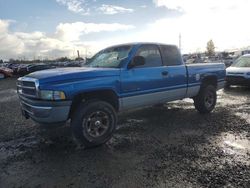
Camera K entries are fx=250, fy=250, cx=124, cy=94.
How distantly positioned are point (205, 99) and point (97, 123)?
3.74 metres

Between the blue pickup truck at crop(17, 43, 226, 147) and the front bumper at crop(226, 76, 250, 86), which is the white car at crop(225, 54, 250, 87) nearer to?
the front bumper at crop(226, 76, 250, 86)

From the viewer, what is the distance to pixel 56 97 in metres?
4.22

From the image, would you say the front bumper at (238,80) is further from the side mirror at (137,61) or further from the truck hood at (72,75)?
the truck hood at (72,75)

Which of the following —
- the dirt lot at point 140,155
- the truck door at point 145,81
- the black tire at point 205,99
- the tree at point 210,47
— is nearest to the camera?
the dirt lot at point 140,155

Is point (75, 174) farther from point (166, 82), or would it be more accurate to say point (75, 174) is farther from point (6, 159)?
point (166, 82)

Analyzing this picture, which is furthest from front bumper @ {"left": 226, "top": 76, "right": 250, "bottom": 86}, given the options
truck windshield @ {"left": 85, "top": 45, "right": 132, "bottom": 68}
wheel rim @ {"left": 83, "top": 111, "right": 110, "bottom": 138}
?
wheel rim @ {"left": 83, "top": 111, "right": 110, "bottom": 138}

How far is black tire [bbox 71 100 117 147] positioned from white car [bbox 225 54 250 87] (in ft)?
27.8

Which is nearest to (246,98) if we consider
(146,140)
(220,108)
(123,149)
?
(220,108)

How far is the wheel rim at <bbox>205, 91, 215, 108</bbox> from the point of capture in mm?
7228

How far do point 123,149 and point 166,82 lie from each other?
2.13 m

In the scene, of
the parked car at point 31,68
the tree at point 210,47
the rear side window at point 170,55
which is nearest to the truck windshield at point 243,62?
the rear side window at point 170,55

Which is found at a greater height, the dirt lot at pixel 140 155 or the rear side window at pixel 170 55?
the rear side window at pixel 170 55

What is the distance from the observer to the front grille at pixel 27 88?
4.44 m

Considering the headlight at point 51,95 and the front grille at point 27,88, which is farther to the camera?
the front grille at point 27,88
